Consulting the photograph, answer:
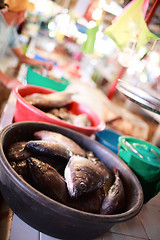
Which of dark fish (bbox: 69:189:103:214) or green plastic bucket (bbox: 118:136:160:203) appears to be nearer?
dark fish (bbox: 69:189:103:214)

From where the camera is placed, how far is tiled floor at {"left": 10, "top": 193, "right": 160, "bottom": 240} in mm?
959

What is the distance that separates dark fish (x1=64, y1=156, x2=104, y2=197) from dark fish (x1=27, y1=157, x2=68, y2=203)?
0.15ft

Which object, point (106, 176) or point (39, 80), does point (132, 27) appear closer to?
point (39, 80)

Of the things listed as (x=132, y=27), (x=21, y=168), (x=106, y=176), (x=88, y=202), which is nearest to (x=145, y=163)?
(x=106, y=176)

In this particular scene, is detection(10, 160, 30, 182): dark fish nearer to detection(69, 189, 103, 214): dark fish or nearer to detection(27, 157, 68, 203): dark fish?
detection(27, 157, 68, 203): dark fish

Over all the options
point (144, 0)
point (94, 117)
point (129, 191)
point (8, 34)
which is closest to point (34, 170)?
point (129, 191)

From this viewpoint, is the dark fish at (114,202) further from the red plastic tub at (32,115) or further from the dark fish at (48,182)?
the red plastic tub at (32,115)

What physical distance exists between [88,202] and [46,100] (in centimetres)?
123

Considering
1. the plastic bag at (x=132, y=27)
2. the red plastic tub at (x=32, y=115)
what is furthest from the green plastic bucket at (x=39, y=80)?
the plastic bag at (x=132, y=27)

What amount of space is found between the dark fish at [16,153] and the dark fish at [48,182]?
125mm

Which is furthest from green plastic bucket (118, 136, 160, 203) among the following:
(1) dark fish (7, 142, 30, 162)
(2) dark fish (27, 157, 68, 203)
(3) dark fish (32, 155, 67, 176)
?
(1) dark fish (7, 142, 30, 162)

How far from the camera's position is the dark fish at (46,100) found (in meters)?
1.82

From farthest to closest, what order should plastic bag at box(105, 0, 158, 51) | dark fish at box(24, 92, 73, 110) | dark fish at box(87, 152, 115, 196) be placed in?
plastic bag at box(105, 0, 158, 51) < dark fish at box(24, 92, 73, 110) < dark fish at box(87, 152, 115, 196)

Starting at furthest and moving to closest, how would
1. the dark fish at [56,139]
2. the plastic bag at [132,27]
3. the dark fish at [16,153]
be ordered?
the plastic bag at [132,27] → the dark fish at [56,139] → the dark fish at [16,153]
